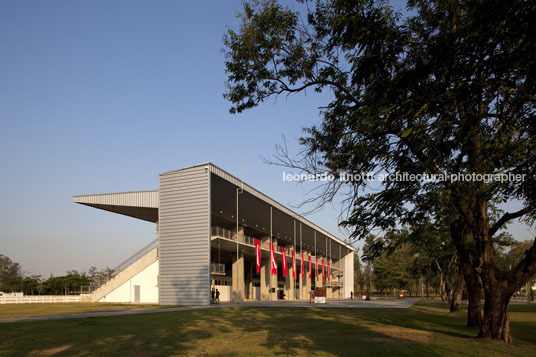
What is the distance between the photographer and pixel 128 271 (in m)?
43.1

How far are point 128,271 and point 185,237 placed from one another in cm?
1326

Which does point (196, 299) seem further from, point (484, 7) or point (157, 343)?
point (484, 7)

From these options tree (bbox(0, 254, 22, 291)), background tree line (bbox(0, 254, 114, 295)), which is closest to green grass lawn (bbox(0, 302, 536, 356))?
background tree line (bbox(0, 254, 114, 295))

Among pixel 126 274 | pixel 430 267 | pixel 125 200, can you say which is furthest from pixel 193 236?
pixel 430 267

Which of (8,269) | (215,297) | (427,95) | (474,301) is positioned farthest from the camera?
(8,269)

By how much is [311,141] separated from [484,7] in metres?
7.52

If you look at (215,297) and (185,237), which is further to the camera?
(215,297)

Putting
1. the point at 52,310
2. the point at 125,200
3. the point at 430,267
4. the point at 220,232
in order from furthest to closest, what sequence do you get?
1. the point at 430,267
2. the point at 125,200
3. the point at 220,232
4. the point at 52,310

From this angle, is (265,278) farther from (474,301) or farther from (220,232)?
(474,301)

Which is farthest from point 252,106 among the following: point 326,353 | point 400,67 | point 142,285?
point 142,285

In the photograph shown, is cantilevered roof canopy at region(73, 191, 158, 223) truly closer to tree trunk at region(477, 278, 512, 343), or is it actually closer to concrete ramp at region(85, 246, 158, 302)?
concrete ramp at region(85, 246, 158, 302)

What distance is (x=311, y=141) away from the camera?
1431cm

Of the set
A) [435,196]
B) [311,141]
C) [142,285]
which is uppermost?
[311,141]

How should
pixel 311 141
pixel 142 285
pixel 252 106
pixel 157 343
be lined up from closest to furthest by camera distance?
pixel 157 343 → pixel 252 106 → pixel 311 141 → pixel 142 285
